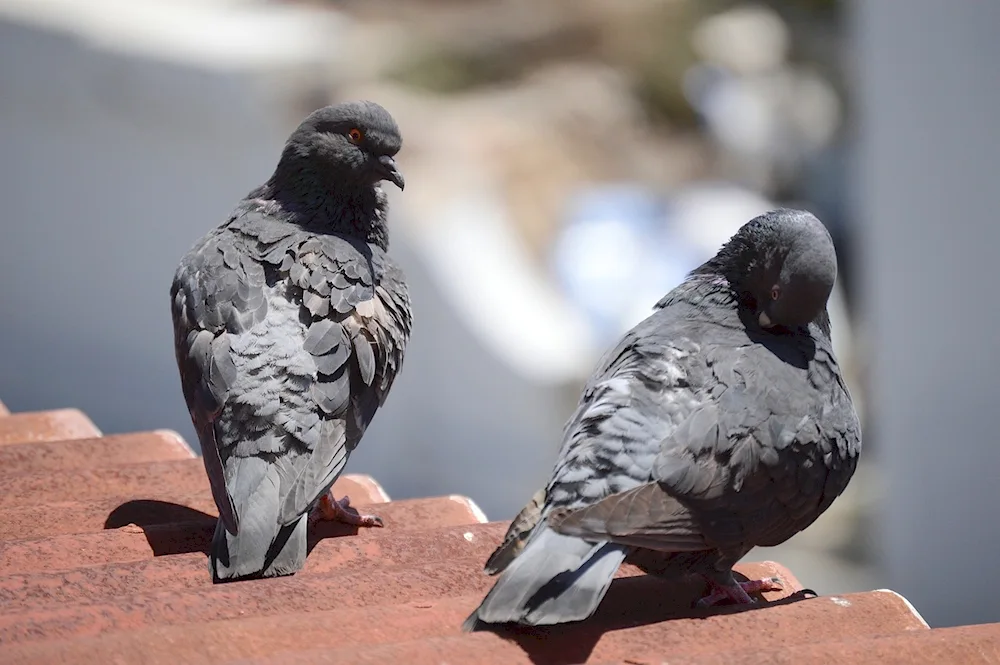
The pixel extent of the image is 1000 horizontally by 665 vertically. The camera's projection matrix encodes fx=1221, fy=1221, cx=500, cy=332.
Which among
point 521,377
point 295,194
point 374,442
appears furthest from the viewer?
point 521,377

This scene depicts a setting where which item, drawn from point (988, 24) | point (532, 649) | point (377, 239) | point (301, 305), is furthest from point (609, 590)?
point (988, 24)

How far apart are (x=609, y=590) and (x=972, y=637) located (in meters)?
0.85

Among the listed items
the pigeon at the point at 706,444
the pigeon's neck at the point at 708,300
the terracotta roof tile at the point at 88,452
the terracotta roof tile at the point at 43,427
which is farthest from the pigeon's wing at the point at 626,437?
the terracotta roof tile at the point at 43,427

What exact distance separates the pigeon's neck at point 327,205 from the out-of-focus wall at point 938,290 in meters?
4.84

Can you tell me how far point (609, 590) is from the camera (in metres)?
3.01

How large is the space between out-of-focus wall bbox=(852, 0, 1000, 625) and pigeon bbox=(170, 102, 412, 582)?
4835mm

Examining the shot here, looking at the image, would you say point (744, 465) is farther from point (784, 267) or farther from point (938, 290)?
point (938, 290)

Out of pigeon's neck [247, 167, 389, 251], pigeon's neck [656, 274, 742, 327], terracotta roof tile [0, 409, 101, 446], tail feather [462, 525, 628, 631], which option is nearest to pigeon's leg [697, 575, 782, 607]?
tail feather [462, 525, 628, 631]

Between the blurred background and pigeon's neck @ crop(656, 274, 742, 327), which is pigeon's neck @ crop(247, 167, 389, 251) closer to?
pigeon's neck @ crop(656, 274, 742, 327)

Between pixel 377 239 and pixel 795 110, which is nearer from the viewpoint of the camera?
pixel 377 239

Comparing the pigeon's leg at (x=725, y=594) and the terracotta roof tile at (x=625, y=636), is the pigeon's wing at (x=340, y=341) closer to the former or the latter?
the terracotta roof tile at (x=625, y=636)

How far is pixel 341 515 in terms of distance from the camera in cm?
356

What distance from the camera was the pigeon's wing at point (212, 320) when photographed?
11.0ft

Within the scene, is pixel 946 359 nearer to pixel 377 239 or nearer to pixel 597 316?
pixel 597 316
